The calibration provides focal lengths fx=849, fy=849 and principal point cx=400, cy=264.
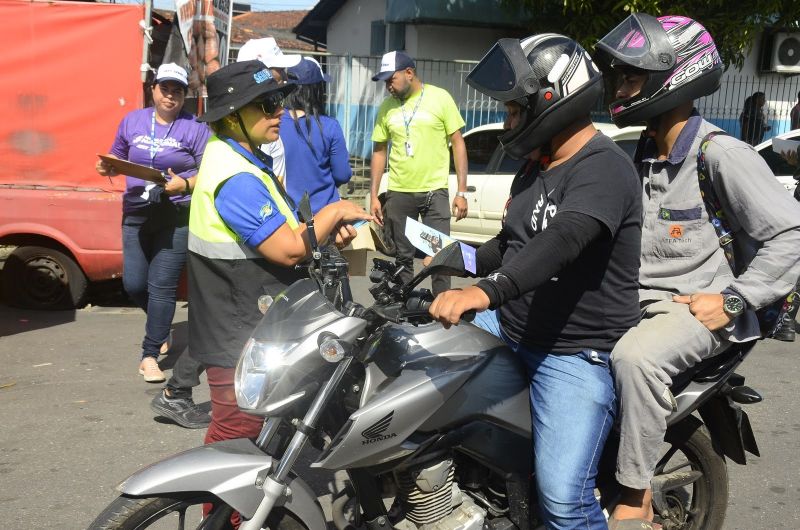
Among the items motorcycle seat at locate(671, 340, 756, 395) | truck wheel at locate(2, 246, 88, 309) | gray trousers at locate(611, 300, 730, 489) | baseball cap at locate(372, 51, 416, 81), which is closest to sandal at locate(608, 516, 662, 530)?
gray trousers at locate(611, 300, 730, 489)

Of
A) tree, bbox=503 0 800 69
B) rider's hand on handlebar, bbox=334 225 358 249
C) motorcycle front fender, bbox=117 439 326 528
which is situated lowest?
motorcycle front fender, bbox=117 439 326 528

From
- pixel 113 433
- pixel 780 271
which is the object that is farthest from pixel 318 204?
pixel 780 271

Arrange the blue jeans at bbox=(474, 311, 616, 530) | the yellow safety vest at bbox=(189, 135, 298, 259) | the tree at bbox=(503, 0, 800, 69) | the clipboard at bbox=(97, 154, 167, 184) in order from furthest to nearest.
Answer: the tree at bbox=(503, 0, 800, 69), the clipboard at bbox=(97, 154, 167, 184), the yellow safety vest at bbox=(189, 135, 298, 259), the blue jeans at bbox=(474, 311, 616, 530)

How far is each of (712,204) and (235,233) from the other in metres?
1.70

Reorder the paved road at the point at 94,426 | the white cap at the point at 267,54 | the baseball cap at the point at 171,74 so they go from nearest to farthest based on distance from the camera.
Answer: the paved road at the point at 94,426 < the white cap at the point at 267,54 < the baseball cap at the point at 171,74

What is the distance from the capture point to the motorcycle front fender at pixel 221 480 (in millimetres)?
2398

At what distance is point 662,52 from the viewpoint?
9.75ft

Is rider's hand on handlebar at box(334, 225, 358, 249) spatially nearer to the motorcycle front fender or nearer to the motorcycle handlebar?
the motorcycle handlebar

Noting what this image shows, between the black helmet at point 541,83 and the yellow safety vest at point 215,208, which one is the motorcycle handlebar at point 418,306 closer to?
the black helmet at point 541,83

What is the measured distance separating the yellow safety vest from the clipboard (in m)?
1.63

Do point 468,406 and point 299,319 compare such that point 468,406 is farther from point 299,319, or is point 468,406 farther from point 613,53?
point 613,53

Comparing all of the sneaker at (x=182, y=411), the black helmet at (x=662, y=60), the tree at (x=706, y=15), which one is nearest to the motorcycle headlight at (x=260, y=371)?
the black helmet at (x=662, y=60)

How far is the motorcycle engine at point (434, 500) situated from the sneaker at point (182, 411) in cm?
225

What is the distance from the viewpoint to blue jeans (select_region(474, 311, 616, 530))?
106 inches
